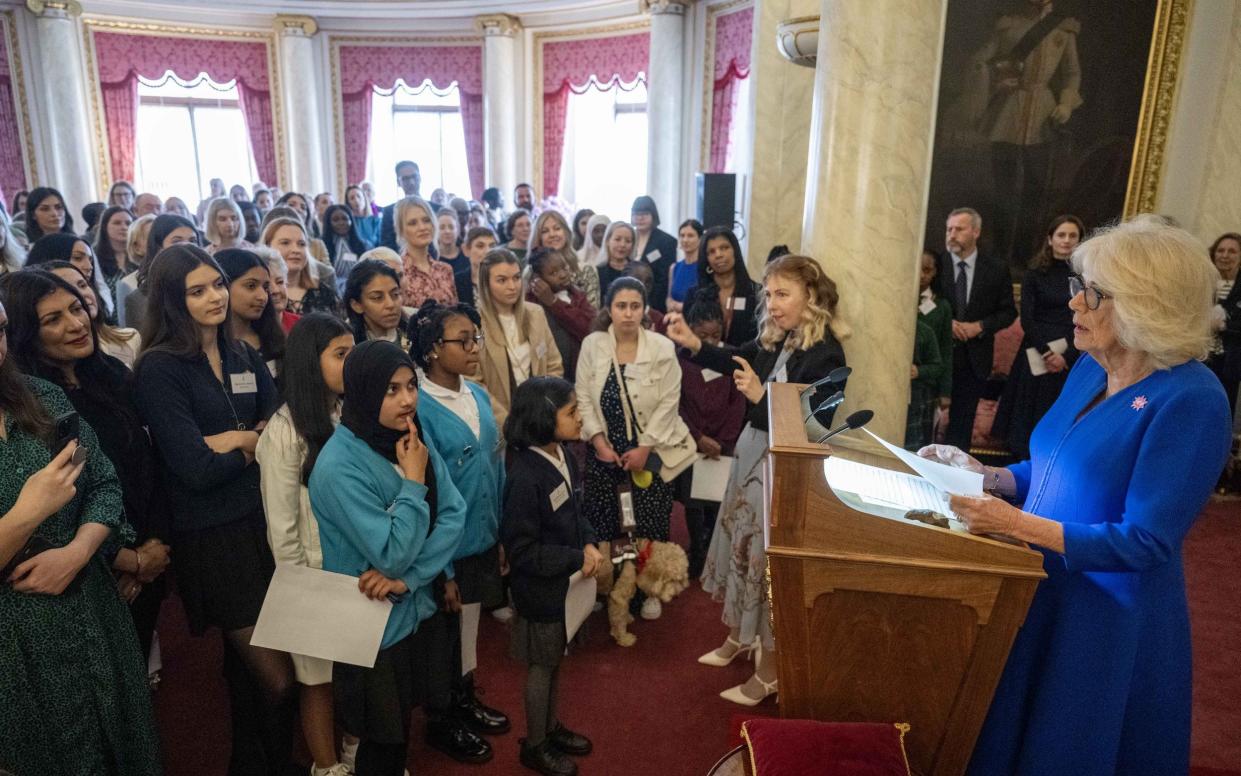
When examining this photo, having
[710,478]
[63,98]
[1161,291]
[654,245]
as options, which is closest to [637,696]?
[710,478]

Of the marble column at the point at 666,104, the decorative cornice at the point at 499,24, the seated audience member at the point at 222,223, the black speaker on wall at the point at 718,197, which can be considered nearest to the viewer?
the seated audience member at the point at 222,223

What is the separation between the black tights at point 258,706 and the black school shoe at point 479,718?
22.7 inches

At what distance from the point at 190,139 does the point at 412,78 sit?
3849 millimetres

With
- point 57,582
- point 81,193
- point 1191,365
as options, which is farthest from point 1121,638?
point 81,193

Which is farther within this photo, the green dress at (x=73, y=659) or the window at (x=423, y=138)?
the window at (x=423, y=138)

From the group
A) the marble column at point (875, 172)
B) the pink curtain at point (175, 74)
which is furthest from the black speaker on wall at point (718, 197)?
the pink curtain at point (175, 74)

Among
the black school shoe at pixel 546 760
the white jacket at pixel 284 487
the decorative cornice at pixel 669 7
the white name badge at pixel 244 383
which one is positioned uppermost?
the decorative cornice at pixel 669 7

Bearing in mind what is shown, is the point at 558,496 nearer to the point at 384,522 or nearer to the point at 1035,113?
the point at 384,522

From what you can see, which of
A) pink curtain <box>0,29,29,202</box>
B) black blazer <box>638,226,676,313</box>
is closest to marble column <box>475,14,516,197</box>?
black blazer <box>638,226,676,313</box>

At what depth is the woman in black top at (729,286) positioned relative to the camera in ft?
14.5

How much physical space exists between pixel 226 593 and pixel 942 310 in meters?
3.54

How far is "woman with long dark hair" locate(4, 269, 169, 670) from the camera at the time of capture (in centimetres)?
218

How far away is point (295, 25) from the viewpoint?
1239 centimetres

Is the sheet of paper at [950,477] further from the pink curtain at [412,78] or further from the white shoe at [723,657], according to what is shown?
the pink curtain at [412,78]
